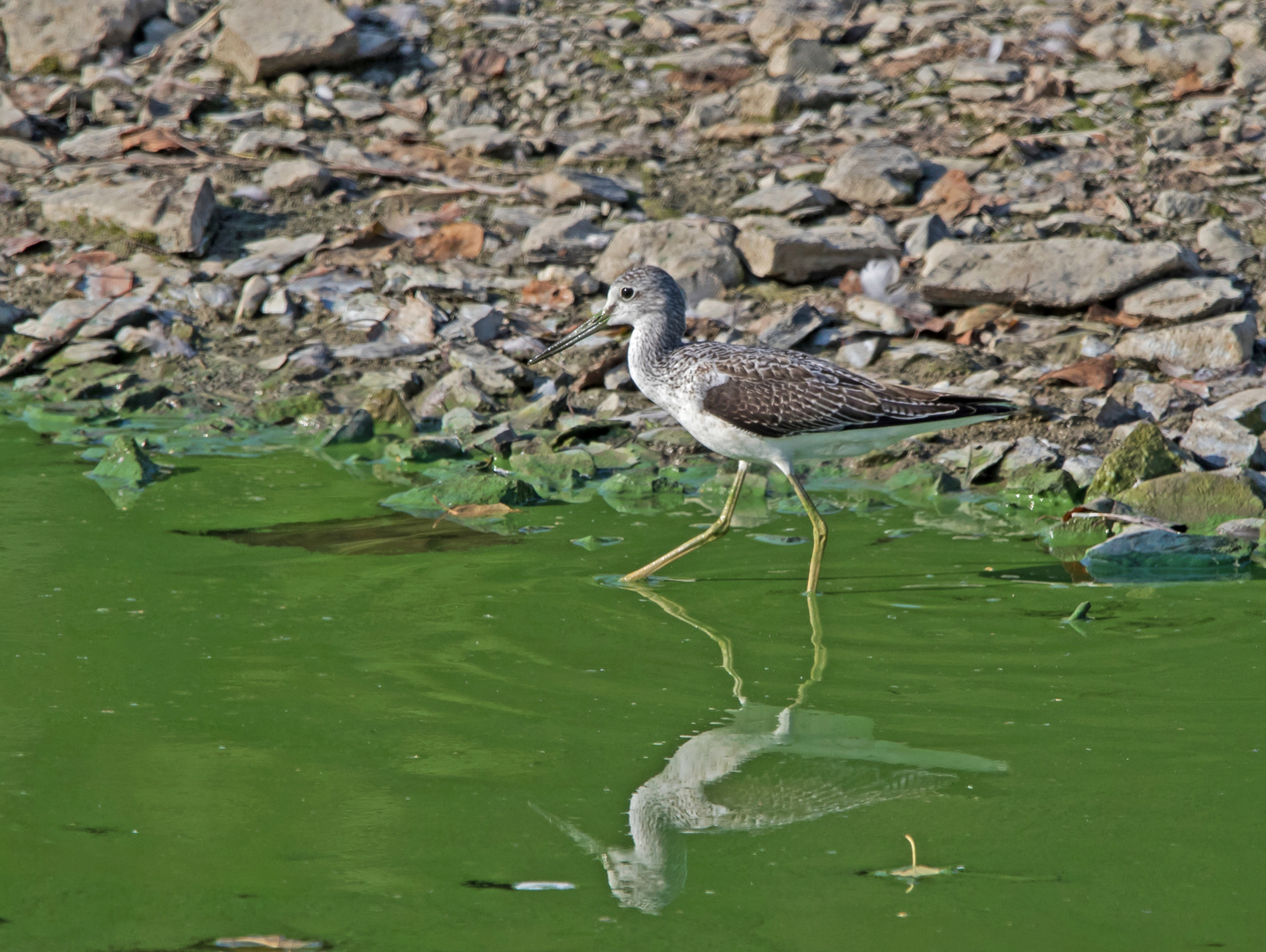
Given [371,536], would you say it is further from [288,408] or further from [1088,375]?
[1088,375]

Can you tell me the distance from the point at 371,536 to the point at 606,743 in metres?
2.49

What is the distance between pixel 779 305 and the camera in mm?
8727

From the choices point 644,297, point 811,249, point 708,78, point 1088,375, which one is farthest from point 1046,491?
point 708,78

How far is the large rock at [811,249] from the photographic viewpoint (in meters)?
8.80

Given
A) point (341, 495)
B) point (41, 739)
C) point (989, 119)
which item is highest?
point (989, 119)

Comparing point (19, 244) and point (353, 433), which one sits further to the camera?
point (19, 244)

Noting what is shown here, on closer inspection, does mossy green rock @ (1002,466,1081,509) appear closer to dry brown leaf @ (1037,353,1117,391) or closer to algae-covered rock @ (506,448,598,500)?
dry brown leaf @ (1037,353,1117,391)

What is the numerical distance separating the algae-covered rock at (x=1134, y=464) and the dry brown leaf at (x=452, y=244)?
480 centimetres

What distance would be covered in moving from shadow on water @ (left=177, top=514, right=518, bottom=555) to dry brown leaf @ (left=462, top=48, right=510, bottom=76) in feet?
20.8

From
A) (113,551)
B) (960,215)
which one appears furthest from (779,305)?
(113,551)

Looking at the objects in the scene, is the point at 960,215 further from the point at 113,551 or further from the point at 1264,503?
the point at 113,551

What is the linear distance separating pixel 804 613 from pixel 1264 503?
8.46 ft

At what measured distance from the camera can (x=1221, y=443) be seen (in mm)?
6938

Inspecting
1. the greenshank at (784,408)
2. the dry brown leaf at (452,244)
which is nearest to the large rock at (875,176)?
the dry brown leaf at (452,244)
